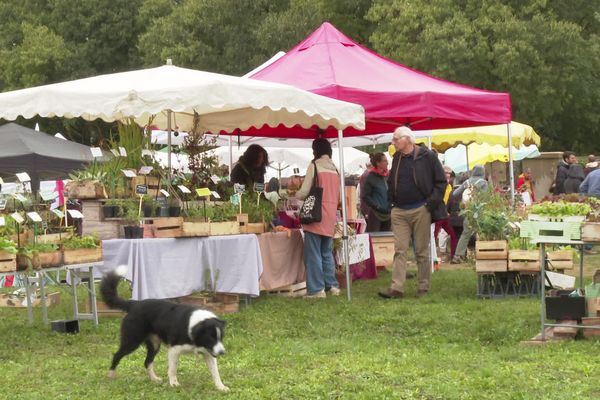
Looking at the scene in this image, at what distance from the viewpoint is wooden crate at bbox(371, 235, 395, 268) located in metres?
14.6

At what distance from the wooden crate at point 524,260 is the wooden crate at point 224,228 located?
296 cm

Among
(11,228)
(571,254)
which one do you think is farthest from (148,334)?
(571,254)

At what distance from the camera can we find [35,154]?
707 inches

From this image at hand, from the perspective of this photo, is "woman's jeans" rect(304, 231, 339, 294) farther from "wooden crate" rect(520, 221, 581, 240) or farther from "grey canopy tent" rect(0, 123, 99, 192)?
"grey canopy tent" rect(0, 123, 99, 192)

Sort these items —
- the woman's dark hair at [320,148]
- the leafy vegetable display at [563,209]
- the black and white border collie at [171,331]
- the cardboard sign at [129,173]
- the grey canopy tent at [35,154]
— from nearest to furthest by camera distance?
the black and white border collie at [171,331] → the leafy vegetable display at [563,209] → the cardboard sign at [129,173] → the woman's dark hair at [320,148] → the grey canopy tent at [35,154]

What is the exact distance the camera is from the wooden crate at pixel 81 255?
9.26 metres

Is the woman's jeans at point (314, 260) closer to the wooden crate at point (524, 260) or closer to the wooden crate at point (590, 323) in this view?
the wooden crate at point (524, 260)

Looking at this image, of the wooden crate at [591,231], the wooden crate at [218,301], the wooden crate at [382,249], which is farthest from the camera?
the wooden crate at [382,249]

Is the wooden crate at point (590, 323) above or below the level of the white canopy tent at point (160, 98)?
below

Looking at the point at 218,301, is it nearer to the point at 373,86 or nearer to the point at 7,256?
the point at 7,256

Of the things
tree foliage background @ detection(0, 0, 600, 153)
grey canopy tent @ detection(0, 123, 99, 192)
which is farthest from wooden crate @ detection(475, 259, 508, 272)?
tree foliage background @ detection(0, 0, 600, 153)

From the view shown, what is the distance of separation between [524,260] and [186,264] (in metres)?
3.66

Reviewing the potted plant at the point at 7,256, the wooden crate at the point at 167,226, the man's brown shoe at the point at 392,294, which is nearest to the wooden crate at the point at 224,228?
the wooden crate at the point at 167,226

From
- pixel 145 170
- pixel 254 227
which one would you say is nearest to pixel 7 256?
pixel 145 170
